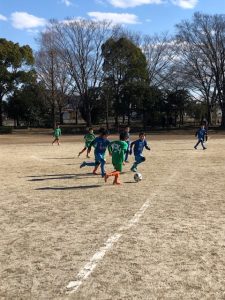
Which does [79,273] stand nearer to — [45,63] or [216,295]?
[216,295]

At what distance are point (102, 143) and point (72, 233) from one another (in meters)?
6.63

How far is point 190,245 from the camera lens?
6.20 meters

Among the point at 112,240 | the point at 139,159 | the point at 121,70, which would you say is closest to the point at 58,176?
the point at 139,159

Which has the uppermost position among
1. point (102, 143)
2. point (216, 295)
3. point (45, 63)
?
point (45, 63)

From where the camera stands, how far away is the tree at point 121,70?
53.1 metres

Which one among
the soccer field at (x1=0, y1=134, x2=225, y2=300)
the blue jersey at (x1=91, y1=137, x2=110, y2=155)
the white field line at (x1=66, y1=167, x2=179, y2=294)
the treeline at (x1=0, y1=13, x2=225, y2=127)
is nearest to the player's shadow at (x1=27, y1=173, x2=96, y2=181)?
the blue jersey at (x1=91, y1=137, x2=110, y2=155)

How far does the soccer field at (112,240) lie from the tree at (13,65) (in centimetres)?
4720

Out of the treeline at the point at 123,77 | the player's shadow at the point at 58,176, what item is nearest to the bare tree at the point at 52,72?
the treeline at the point at 123,77

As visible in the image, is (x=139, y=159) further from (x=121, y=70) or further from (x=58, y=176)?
(x=121, y=70)

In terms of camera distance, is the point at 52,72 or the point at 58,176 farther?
the point at 52,72

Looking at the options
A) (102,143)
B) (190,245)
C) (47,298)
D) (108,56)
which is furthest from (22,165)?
(108,56)

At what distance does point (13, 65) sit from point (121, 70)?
565 inches

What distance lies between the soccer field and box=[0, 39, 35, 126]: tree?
155 feet

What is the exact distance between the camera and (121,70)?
176 ft
